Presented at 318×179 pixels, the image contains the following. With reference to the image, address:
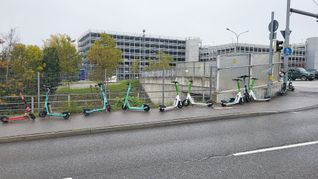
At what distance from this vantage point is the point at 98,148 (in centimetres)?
625

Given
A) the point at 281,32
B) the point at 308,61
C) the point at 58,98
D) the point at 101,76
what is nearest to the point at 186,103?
the point at 101,76

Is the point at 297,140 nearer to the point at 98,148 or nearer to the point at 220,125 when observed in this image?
the point at 220,125

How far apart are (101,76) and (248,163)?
9.52m

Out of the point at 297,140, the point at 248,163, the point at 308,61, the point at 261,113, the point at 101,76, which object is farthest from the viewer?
the point at 308,61

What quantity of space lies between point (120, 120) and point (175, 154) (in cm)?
391

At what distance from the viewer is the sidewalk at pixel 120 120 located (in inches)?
304

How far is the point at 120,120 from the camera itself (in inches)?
360

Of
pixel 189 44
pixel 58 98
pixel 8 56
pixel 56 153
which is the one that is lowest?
pixel 56 153

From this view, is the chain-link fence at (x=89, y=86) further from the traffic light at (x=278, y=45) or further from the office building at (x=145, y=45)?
the office building at (x=145, y=45)

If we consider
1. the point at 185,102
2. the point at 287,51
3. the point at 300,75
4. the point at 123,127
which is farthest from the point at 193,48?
the point at 123,127

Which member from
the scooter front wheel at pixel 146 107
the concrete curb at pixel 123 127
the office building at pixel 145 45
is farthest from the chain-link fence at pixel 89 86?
the office building at pixel 145 45

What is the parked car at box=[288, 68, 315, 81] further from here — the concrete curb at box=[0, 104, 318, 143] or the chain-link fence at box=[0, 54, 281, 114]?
the concrete curb at box=[0, 104, 318, 143]

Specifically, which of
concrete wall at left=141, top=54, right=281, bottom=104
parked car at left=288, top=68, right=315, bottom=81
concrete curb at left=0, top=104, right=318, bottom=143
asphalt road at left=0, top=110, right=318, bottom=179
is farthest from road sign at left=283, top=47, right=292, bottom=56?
parked car at left=288, top=68, right=315, bottom=81

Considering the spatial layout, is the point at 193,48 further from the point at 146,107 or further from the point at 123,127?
the point at 123,127
